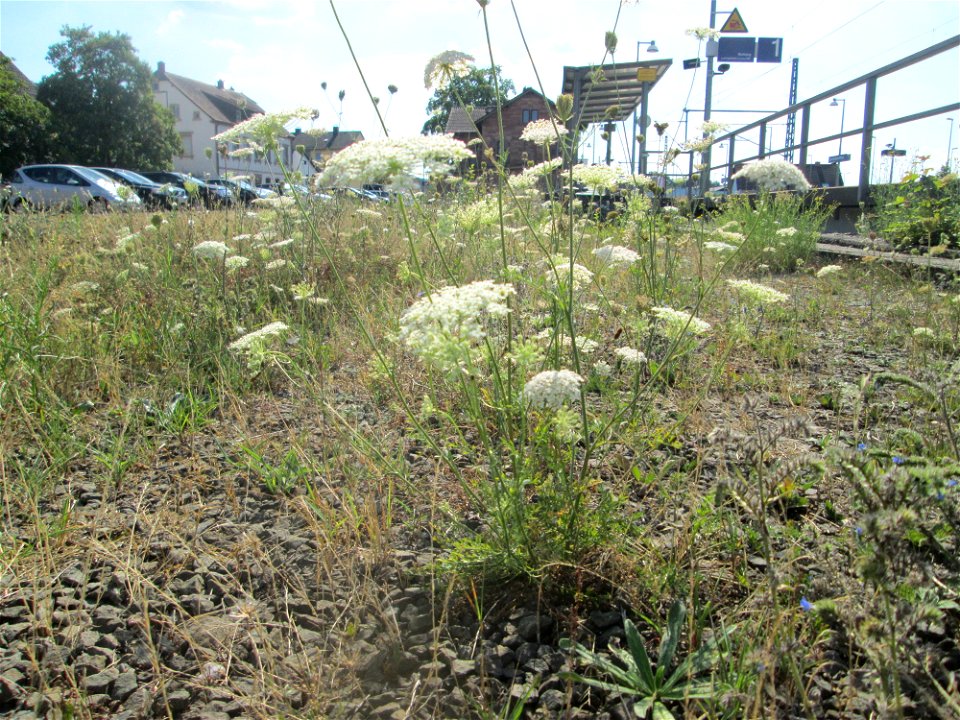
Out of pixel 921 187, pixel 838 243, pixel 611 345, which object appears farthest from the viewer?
pixel 838 243

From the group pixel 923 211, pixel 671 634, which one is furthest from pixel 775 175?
pixel 923 211

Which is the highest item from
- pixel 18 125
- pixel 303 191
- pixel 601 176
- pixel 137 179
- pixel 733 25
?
pixel 18 125

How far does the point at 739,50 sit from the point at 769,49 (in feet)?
3.08

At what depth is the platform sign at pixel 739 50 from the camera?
19.5 m

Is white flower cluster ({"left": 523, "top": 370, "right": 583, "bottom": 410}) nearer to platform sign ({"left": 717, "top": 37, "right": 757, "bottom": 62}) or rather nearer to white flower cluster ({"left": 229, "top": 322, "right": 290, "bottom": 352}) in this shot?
white flower cluster ({"left": 229, "top": 322, "right": 290, "bottom": 352})

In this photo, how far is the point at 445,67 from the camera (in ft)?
7.07

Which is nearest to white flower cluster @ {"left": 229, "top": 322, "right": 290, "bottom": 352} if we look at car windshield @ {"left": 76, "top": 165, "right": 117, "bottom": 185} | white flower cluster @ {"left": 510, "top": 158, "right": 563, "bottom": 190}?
white flower cluster @ {"left": 510, "top": 158, "right": 563, "bottom": 190}

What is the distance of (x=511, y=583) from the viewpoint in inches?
67.5

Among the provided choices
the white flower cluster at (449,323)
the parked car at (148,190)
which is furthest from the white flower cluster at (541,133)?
the parked car at (148,190)

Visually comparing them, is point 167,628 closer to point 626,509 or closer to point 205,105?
point 626,509

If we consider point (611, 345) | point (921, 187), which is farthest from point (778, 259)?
point (611, 345)

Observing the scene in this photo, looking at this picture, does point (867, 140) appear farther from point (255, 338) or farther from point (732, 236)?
point (255, 338)

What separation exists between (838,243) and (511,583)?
739 cm

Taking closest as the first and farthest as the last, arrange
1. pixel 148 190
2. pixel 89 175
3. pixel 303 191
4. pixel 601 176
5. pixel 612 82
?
pixel 601 176, pixel 612 82, pixel 303 191, pixel 148 190, pixel 89 175
